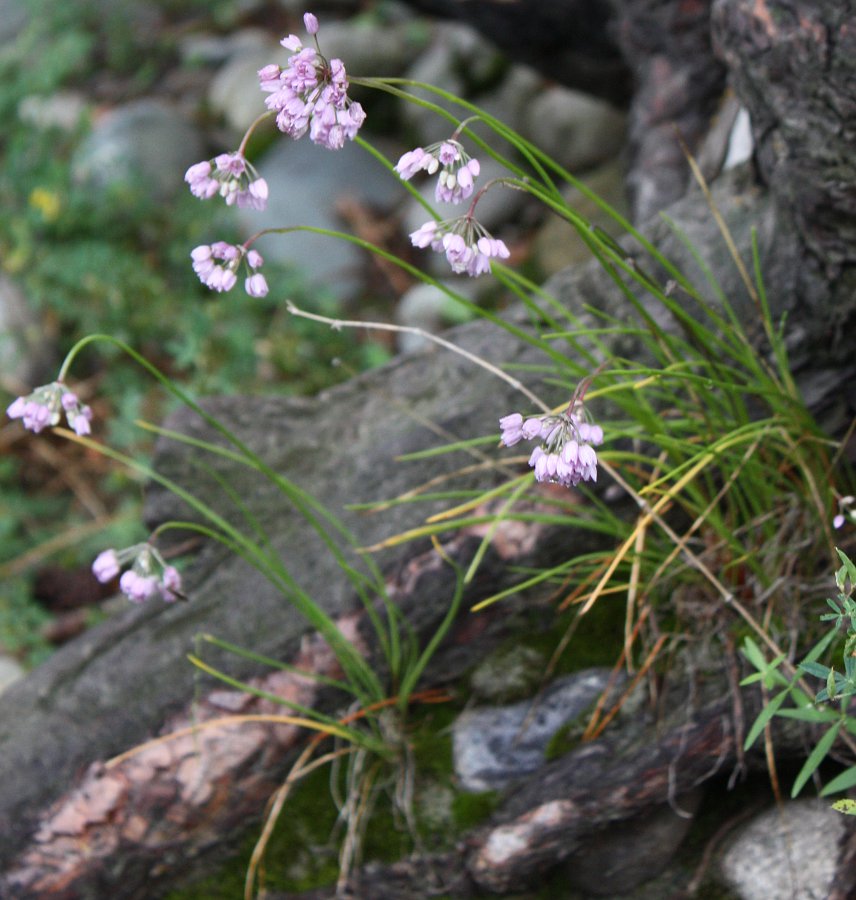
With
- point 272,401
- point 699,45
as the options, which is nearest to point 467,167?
point 272,401

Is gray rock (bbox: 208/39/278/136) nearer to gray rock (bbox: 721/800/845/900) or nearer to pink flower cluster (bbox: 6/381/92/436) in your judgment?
pink flower cluster (bbox: 6/381/92/436)

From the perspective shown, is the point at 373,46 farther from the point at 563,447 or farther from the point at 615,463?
the point at 563,447

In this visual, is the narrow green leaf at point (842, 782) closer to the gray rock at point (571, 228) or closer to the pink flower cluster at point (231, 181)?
the pink flower cluster at point (231, 181)

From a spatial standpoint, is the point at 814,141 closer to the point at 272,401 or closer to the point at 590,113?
the point at 272,401

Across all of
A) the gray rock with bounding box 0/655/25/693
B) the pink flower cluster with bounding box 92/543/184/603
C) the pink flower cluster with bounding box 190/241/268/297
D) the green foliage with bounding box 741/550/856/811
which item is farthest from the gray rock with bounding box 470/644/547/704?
the gray rock with bounding box 0/655/25/693

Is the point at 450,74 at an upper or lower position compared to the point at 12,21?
lower

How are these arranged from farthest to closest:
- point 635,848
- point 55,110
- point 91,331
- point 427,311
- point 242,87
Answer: point 55,110, point 242,87, point 427,311, point 91,331, point 635,848

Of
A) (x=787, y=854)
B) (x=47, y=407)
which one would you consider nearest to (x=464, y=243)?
(x=47, y=407)
